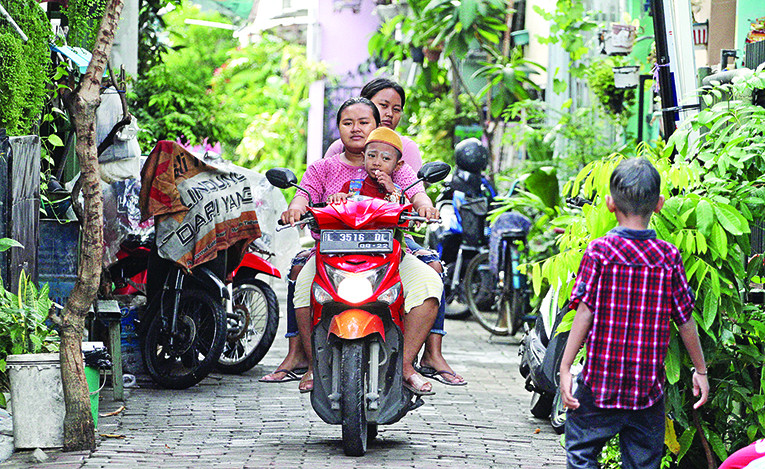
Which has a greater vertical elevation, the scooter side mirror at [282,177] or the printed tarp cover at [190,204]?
the scooter side mirror at [282,177]

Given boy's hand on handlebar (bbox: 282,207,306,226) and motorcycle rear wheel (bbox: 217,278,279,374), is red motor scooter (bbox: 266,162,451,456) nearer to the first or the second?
boy's hand on handlebar (bbox: 282,207,306,226)

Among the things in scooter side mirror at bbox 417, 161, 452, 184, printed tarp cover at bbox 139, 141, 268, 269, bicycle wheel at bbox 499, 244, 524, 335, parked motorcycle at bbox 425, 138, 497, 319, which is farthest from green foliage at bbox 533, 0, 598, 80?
scooter side mirror at bbox 417, 161, 452, 184

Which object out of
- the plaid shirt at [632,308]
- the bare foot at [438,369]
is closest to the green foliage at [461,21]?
the bare foot at [438,369]

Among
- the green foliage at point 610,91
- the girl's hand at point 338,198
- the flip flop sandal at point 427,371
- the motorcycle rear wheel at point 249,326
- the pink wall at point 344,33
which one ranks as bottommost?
the motorcycle rear wheel at point 249,326

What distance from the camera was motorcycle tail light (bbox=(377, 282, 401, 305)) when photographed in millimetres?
6059

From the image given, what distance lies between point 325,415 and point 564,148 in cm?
799

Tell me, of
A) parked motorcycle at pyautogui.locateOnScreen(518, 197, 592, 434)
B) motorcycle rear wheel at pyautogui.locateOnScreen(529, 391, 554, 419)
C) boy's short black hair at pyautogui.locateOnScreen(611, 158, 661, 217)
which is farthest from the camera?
motorcycle rear wheel at pyautogui.locateOnScreen(529, 391, 554, 419)

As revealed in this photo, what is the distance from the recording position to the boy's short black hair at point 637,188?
4.39 metres

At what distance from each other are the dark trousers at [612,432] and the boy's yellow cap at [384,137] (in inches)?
91.3

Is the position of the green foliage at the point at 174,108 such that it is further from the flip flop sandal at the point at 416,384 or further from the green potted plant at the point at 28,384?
the flip flop sandal at the point at 416,384

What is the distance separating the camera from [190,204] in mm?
8812

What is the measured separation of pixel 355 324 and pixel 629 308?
1.87m

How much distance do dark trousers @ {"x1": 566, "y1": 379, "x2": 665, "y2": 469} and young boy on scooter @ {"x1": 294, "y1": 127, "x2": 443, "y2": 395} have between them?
5.98 feet

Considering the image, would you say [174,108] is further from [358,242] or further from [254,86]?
[254,86]
